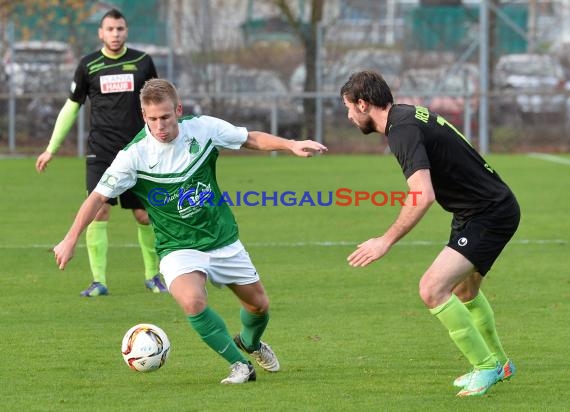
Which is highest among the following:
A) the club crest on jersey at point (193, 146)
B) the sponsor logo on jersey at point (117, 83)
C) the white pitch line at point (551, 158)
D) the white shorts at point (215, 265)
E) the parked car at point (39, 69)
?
the club crest on jersey at point (193, 146)

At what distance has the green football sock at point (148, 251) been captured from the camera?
948cm

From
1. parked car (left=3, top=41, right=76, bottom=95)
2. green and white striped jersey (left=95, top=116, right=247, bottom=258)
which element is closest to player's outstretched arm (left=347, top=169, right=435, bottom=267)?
green and white striped jersey (left=95, top=116, right=247, bottom=258)

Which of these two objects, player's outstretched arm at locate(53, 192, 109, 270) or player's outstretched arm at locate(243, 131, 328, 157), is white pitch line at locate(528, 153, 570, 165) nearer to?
player's outstretched arm at locate(243, 131, 328, 157)

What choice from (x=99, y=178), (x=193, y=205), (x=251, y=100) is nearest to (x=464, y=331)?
(x=193, y=205)

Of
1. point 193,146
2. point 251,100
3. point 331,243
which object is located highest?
point 193,146

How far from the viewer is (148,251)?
9547mm

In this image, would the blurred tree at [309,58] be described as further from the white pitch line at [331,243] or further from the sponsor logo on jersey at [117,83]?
the sponsor logo on jersey at [117,83]

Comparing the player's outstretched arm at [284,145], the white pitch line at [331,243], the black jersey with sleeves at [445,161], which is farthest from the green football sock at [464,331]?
the white pitch line at [331,243]

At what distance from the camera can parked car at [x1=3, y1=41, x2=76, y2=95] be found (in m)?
25.5

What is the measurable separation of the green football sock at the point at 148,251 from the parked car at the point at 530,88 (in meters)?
17.6

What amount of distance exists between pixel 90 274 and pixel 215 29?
1666 cm

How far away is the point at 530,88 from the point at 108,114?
59.9ft

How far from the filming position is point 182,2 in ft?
87.9

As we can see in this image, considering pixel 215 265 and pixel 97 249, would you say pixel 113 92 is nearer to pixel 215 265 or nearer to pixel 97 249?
pixel 97 249
